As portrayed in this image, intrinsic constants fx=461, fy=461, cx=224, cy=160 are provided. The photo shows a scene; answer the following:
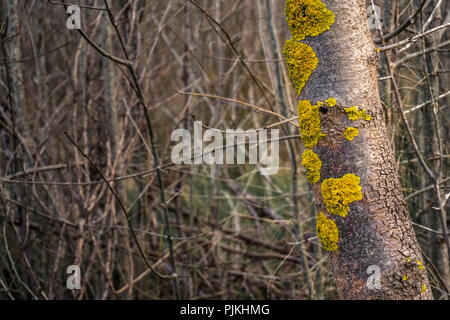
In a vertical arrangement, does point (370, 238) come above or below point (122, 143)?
below

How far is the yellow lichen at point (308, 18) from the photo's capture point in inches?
50.8

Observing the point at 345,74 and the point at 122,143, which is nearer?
the point at 345,74

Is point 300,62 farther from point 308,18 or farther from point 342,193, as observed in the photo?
point 342,193

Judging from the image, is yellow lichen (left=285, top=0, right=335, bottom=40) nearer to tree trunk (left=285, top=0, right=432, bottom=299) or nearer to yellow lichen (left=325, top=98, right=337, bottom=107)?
tree trunk (left=285, top=0, right=432, bottom=299)

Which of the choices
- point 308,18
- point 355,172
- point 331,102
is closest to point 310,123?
point 331,102

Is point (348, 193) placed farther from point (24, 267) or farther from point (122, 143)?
point (24, 267)

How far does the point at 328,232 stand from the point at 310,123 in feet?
1.00

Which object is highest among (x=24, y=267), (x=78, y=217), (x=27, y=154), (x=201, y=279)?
(x=27, y=154)

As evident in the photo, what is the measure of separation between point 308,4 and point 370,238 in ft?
2.22

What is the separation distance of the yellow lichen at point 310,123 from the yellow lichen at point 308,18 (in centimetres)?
20

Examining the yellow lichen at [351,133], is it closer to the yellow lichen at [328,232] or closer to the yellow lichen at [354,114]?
the yellow lichen at [354,114]

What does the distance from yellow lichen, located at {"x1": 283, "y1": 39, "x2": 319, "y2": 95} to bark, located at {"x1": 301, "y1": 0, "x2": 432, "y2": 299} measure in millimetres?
18
